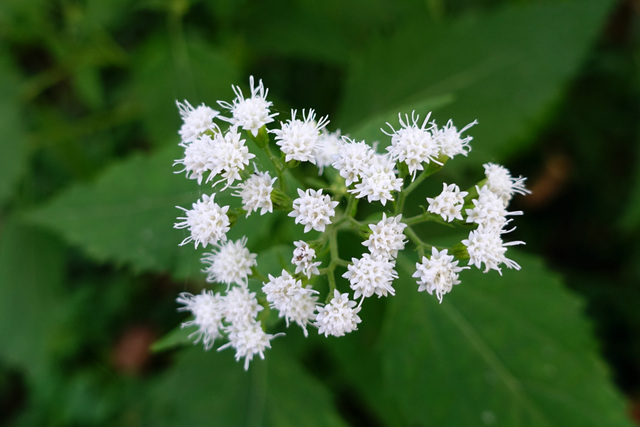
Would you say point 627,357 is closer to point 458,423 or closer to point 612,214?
point 612,214

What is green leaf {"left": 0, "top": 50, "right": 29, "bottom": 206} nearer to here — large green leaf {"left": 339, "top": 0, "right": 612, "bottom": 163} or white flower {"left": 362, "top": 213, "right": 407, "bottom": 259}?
large green leaf {"left": 339, "top": 0, "right": 612, "bottom": 163}

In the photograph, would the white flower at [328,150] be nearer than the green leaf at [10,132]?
Yes

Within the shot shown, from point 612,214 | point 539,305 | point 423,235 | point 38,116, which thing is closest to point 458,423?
point 539,305

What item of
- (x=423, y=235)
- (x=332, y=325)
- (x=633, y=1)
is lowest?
(x=332, y=325)

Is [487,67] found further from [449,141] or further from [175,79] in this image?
[175,79]

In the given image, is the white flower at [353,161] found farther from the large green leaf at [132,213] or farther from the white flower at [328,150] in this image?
the large green leaf at [132,213]

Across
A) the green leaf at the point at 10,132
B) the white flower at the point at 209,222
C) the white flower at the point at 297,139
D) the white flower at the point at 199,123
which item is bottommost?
the white flower at the point at 209,222

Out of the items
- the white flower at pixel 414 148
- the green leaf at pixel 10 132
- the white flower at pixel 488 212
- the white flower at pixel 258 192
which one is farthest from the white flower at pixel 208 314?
the green leaf at pixel 10 132
